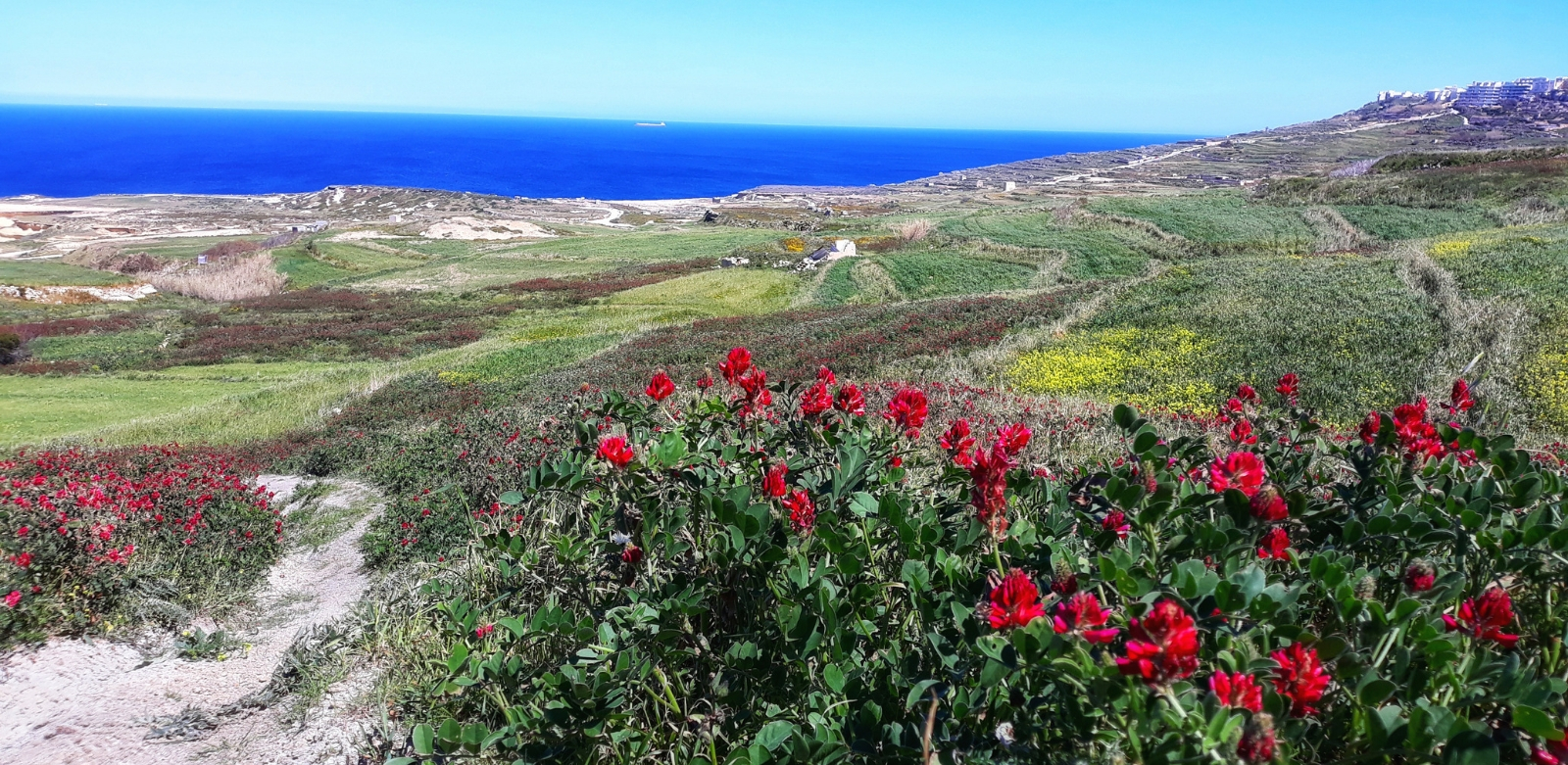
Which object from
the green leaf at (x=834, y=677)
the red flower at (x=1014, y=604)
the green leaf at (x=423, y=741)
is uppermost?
the red flower at (x=1014, y=604)

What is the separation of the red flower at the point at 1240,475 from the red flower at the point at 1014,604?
81 cm

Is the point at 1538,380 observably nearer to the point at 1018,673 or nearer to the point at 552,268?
the point at 1018,673

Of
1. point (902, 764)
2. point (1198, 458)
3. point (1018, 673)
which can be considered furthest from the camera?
point (1198, 458)

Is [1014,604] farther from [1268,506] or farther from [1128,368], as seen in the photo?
[1128,368]

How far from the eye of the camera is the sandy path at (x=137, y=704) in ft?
10.5

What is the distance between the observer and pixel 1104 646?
4.50 feet

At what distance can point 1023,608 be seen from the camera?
52.7 inches

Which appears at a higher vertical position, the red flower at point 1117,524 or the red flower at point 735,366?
the red flower at point 735,366

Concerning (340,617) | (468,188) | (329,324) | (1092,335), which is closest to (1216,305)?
(1092,335)

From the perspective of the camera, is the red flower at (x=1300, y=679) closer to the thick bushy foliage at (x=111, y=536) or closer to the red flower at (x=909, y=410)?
the red flower at (x=909, y=410)

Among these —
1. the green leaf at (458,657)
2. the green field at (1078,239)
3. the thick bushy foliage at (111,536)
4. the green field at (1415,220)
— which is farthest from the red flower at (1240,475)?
the green field at (1415,220)

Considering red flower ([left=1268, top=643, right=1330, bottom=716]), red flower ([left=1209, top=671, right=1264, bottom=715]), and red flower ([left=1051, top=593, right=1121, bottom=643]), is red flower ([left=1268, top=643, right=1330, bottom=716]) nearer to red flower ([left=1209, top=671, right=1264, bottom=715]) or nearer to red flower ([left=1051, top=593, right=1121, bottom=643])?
red flower ([left=1209, top=671, right=1264, bottom=715])

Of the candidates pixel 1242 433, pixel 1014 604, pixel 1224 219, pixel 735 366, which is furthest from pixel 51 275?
pixel 1224 219

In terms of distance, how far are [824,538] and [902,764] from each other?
0.57 metres
